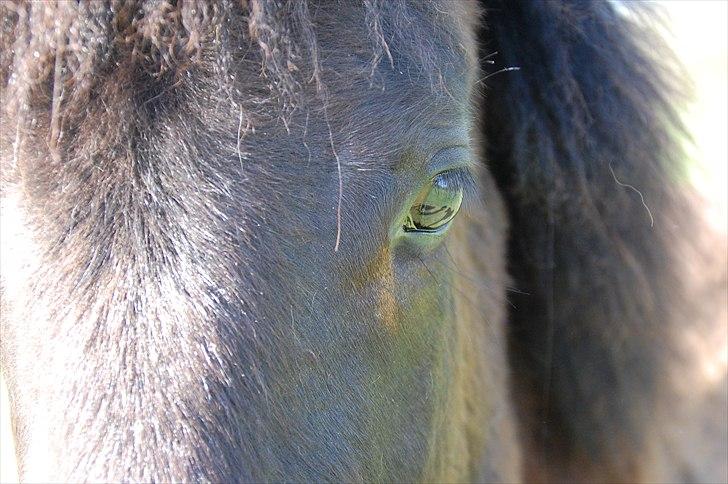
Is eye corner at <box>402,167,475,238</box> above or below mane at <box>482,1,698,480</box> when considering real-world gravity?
above

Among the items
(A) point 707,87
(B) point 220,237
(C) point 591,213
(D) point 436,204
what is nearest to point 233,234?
(B) point 220,237

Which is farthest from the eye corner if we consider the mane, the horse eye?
the mane

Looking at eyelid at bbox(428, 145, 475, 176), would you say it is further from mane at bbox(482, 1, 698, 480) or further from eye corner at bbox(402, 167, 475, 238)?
mane at bbox(482, 1, 698, 480)

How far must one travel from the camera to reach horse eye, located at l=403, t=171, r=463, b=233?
1355 millimetres

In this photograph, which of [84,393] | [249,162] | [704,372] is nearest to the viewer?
[84,393]

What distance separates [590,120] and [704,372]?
2.67 feet

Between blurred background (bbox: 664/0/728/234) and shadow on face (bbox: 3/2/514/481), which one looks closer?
shadow on face (bbox: 3/2/514/481)

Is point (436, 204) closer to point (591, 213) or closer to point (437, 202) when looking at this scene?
point (437, 202)

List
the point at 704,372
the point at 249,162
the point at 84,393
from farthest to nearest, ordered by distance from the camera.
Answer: the point at 704,372
the point at 249,162
the point at 84,393

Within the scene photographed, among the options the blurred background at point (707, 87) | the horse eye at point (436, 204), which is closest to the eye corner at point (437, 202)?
the horse eye at point (436, 204)

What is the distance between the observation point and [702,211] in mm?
2086

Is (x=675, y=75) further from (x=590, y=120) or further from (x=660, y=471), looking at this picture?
(x=660, y=471)

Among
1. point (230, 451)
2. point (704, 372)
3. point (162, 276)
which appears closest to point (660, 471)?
point (704, 372)

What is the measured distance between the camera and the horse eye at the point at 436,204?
136cm
